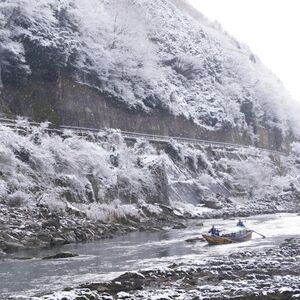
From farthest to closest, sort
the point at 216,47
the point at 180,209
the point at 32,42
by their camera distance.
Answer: the point at 216,47, the point at 32,42, the point at 180,209

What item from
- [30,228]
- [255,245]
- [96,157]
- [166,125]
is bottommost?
[255,245]

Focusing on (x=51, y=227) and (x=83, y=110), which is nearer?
(x=51, y=227)

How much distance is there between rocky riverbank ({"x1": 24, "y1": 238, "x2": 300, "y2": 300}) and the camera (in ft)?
57.3

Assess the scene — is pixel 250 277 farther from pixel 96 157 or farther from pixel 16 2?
pixel 16 2

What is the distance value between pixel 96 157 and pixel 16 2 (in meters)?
23.9

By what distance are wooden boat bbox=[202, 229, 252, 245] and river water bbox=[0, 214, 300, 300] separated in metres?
0.57

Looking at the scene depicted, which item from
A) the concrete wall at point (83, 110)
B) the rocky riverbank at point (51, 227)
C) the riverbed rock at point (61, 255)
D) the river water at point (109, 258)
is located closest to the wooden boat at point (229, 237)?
the river water at point (109, 258)

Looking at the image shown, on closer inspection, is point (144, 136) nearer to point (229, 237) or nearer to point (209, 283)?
point (229, 237)

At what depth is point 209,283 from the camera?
20.1 meters

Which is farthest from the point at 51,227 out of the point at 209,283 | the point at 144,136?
the point at 144,136

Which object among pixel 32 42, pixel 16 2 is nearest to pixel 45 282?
pixel 32 42

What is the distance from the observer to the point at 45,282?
21500mm

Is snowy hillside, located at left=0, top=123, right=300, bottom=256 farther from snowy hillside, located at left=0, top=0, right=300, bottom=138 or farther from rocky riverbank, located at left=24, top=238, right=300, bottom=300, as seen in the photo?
rocky riverbank, located at left=24, top=238, right=300, bottom=300

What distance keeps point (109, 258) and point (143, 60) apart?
5385cm
